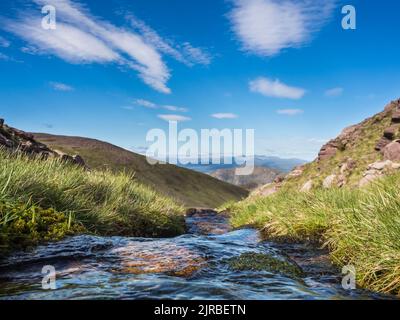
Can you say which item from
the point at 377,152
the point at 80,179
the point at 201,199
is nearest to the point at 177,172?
the point at 201,199

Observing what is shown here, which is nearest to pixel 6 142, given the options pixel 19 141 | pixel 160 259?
pixel 19 141

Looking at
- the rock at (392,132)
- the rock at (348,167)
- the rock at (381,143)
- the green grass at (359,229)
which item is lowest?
the green grass at (359,229)

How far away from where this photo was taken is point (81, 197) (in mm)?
11258

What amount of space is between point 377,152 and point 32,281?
33910mm

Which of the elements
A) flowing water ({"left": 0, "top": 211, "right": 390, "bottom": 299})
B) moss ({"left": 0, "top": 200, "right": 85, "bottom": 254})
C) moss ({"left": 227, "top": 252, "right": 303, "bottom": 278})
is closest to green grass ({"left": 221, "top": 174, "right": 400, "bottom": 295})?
flowing water ({"left": 0, "top": 211, "right": 390, "bottom": 299})

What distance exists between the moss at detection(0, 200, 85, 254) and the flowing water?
340 millimetres

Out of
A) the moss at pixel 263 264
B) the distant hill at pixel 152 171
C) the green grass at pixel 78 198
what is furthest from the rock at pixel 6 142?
the distant hill at pixel 152 171

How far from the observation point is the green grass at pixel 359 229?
5852mm

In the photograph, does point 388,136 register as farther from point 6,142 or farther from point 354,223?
point 6,142

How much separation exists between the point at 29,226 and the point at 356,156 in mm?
33975

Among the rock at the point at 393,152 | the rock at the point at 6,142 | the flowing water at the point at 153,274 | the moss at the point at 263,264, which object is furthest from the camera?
the rock at the point at 393,152

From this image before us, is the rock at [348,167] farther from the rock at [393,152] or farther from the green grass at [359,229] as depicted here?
the green grass at [359,229]

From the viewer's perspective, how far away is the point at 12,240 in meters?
7.02

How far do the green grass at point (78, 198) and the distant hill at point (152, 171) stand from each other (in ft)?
180
